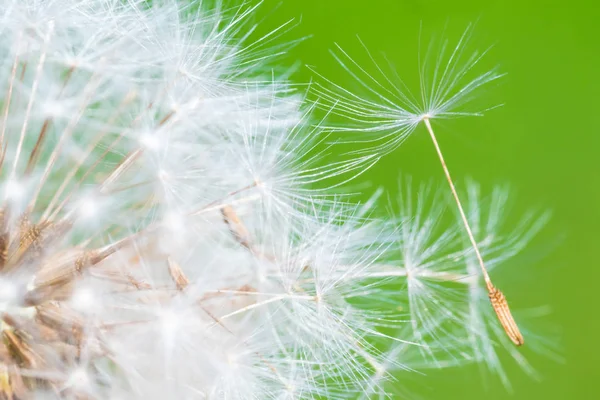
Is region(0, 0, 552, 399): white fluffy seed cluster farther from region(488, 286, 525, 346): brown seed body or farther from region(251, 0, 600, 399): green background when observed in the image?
region(251, 0, 600, 399): green background

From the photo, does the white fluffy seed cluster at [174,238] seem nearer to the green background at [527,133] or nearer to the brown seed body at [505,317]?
the brown seed body at [505,317]

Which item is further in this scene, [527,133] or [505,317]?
[527,133]

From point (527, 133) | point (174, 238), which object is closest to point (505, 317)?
point (174, 238)

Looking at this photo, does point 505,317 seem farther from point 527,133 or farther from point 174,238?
point 527,133

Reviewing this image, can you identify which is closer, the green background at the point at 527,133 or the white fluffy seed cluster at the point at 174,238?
the white fluffy seed cluster at the point at 174,238

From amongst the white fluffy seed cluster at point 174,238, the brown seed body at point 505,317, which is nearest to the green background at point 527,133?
the white fluffy seed cluster at point 174,238

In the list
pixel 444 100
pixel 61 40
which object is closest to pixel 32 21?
pixel 61 40

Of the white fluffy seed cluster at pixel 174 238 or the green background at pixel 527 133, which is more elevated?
the green background at pixel 527 133
